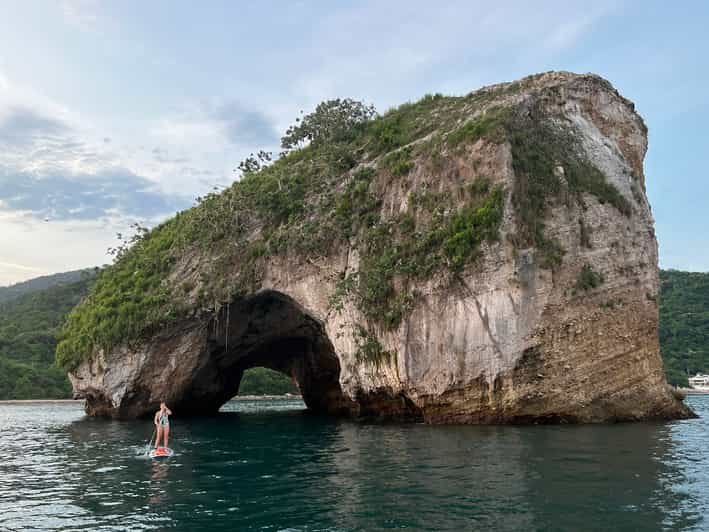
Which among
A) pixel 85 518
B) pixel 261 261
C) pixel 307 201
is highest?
pixel 307 201

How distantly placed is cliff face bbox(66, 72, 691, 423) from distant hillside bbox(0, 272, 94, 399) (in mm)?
31060

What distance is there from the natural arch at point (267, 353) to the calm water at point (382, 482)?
14.3 metres

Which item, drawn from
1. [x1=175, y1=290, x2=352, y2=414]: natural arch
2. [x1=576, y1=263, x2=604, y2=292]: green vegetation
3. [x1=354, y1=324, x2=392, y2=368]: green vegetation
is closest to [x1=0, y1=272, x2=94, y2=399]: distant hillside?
[x1=175, y1=290, x2=352, y2=414]: natural arch

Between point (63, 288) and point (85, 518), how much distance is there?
109159 mm

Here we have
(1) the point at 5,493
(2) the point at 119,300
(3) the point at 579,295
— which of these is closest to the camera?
(1) the point at 5,493

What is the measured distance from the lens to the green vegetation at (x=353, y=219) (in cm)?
2761

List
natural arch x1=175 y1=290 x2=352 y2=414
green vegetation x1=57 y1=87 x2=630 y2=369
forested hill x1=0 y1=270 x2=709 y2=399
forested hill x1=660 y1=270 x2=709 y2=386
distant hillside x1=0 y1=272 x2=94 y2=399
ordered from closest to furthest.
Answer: green vegetation x1=57 y1=87 x2=630 y2=369 → natural arch x1=175 y1=290 x2=352 y2=414 → forested hill x1=660 y1=270 x2=709 y2=386 → forested hill x1=0 y1=270 x2=709 y2=399 → distant hillside x1=0 y1=272 x2=94 y2=399

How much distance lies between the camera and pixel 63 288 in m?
111

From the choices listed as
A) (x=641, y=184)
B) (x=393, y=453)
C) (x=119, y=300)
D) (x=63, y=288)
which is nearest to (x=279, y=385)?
(x=63, y=288)

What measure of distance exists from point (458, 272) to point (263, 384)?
6742 cm

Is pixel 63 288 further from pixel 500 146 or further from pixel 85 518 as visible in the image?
pixel 85 518

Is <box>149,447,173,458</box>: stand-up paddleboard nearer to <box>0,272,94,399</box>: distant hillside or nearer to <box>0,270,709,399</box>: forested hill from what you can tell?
<box>0,270,709,399</box>: forested hill

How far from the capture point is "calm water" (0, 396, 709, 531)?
1094 cm

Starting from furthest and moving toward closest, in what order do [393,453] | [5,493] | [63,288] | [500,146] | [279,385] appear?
1. [63,288]
2. [279,385]
3. [500,146]
4. [393,453]
5. [5,493]
